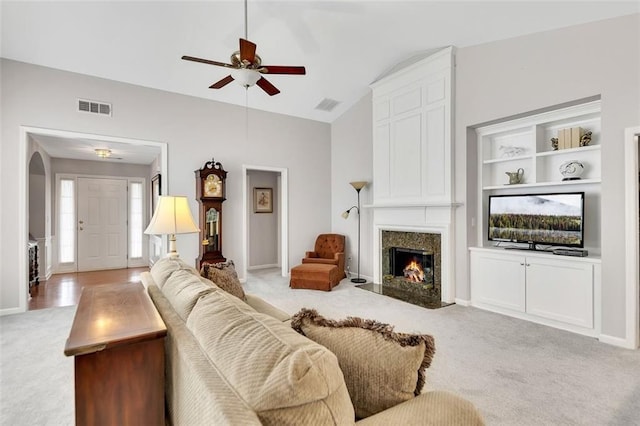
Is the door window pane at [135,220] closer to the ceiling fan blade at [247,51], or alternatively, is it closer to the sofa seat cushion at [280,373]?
the ceiling fan blade at [247,51]

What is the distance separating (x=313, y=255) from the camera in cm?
596

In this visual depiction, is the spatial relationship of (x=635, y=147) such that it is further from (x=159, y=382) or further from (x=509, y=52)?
(x=159, y=382)

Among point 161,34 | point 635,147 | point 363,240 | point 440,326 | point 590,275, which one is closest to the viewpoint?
point 635,147

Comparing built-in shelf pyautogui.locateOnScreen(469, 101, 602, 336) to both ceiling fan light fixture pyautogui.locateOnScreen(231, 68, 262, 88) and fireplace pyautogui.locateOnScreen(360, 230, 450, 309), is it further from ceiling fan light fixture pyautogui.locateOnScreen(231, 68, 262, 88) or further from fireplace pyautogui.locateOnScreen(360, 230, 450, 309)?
ceiling fan light fixture pyautogui.locateOnScreen(231, 68, 262, 88)

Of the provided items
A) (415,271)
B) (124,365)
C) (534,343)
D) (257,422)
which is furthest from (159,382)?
(415,271)

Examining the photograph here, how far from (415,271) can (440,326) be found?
1.52m

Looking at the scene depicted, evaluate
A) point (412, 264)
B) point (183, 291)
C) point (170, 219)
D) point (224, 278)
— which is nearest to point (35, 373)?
point (170, 219)

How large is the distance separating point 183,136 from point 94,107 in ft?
3.83

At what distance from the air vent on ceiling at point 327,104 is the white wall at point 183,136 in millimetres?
492

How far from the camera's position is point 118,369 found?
45.2 inches

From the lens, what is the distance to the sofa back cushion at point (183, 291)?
1.33m

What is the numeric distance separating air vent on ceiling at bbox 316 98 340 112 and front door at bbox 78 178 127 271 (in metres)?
4.79

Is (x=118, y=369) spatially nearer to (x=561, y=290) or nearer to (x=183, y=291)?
(x=183, y=291)

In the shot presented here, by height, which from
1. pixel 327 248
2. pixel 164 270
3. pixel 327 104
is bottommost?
pixel 327 248
